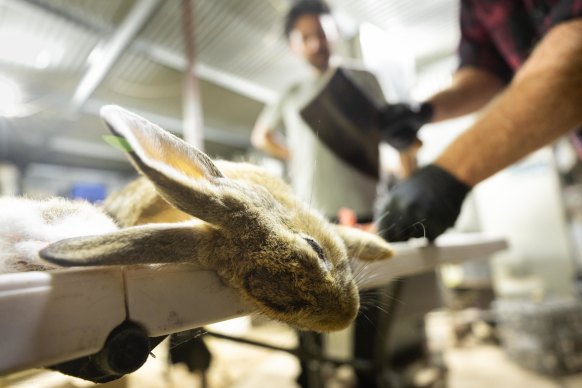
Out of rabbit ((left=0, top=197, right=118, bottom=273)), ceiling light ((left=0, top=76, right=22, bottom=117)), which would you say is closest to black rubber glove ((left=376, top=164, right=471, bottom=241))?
rabbit ((left=0, top=197, right=118, bottom=273))

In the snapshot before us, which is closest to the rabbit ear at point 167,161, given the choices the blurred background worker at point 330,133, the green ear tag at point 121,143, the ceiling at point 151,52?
the green ear tag at point 121,143

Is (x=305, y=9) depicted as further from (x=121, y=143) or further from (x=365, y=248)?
(x=121, y=143)

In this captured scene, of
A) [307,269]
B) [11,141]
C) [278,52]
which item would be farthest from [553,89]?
[11,141]

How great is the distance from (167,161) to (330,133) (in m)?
1.05

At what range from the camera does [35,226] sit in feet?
1.74

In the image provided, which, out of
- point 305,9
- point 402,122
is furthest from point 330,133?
point 305,9

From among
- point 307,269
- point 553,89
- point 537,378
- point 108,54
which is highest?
point 108,54

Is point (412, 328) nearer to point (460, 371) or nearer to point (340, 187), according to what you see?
point (460, 371)

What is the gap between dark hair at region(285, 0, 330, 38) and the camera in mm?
2428

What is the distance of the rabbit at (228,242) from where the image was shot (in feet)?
1.36

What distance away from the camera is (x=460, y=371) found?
10.6 ft

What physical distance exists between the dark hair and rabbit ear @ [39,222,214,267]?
7.45 ft

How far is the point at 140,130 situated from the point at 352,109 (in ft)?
3.74

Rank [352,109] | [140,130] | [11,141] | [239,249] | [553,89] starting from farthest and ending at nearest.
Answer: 1. [11,141]
2. [352,109]
3. [553,89]
4. [239,249]
5. [140,130]
